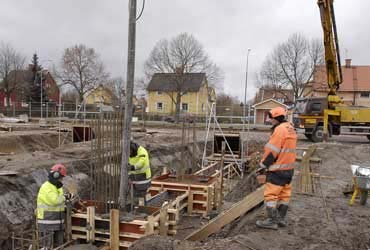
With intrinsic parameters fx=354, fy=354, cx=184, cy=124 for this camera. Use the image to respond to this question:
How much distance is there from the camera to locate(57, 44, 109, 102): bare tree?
52000 millimetres

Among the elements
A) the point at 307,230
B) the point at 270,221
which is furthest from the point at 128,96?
the point at 307,230

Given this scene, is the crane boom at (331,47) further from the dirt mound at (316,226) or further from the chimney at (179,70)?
the chimney at (179,70)

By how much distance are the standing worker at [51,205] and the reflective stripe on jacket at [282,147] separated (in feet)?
11.3

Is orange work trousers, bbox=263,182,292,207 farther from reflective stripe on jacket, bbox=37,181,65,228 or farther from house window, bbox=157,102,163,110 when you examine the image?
house window, bbox=157,102,163,110

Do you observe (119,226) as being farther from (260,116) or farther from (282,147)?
(260,116)

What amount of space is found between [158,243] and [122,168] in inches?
80.9

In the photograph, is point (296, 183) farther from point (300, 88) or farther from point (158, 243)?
point (300, 88)

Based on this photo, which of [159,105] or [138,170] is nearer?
[138,170]

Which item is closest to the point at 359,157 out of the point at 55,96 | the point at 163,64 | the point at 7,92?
the point at 163,64

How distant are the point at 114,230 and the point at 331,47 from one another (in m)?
14.6

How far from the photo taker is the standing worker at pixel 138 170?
750 cm

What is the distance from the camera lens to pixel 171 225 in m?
6.70

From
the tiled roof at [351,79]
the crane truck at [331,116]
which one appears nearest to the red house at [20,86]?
the tiled roof at [351,79]

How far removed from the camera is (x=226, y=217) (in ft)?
19.1
